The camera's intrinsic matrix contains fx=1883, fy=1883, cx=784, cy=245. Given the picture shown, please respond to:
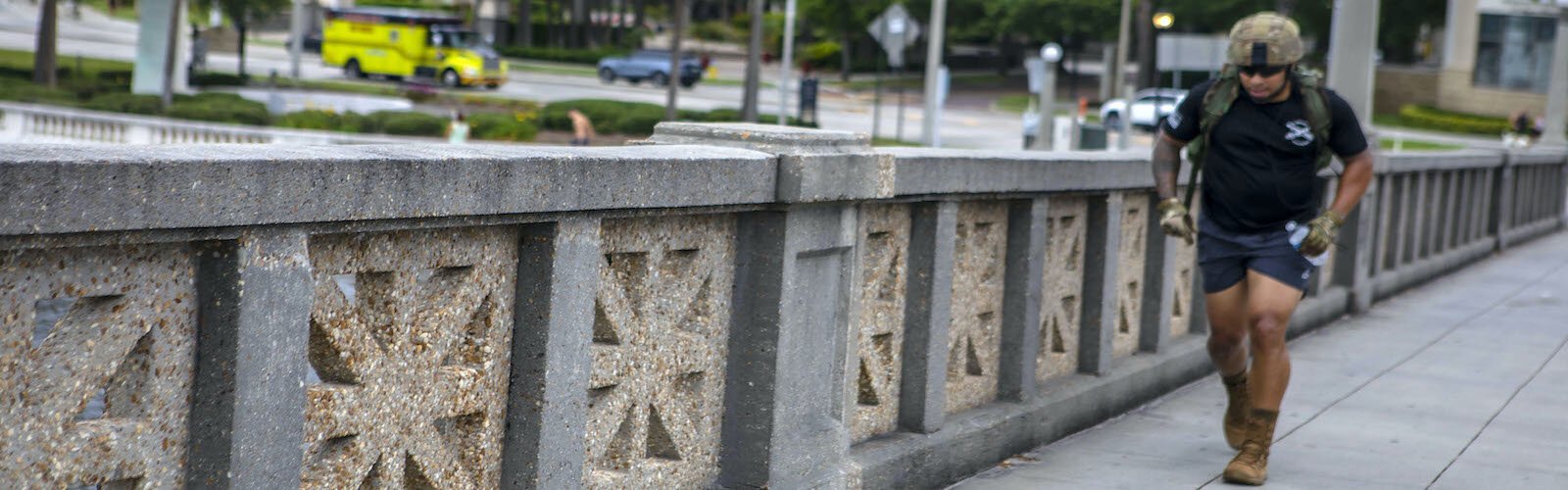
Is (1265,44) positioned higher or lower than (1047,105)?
higher

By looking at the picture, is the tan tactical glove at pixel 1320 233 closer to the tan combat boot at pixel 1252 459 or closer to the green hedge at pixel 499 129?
the tan combat boot at pixel 1252 459

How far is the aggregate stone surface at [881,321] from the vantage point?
5609 mm

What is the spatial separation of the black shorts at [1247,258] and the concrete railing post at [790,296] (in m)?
1.79

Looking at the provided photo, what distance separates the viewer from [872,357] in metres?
5.68

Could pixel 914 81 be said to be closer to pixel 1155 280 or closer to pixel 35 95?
pixel 35 95

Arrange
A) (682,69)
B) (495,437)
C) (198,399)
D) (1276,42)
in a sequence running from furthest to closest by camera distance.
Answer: (682,69) → (1276,42) → (495,437) → (198,399)

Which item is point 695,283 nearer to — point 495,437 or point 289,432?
point 495,437

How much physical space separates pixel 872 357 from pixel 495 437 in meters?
1.89

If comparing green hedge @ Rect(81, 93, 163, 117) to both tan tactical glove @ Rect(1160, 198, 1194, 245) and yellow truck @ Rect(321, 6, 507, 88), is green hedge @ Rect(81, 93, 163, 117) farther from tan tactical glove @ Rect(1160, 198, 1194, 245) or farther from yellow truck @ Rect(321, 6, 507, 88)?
tan tactical glove @ Rect(1160, 198, 1194, 245)

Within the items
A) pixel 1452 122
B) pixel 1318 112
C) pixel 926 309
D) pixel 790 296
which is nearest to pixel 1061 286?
pixel 1318 112

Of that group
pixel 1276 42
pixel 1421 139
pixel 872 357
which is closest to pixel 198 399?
pixel 872 357

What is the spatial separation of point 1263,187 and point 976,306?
1.04 metres

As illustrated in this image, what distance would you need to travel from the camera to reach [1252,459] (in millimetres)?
6195

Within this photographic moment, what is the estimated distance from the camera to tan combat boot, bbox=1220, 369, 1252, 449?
6742mm
